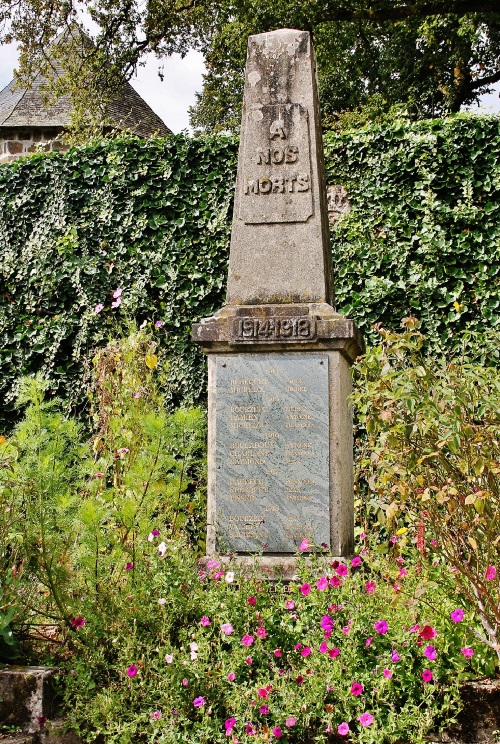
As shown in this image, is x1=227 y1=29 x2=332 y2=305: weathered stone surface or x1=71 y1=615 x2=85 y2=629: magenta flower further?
x1=227 y1=29 x2=332 y2=305: weathered stone surface

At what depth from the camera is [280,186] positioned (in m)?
4.68

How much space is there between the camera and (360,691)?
2998 mm

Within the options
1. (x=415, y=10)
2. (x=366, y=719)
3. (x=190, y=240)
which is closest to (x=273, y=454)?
(x=366, y=719)

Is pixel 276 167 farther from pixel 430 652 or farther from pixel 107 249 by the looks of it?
pixel 107 249

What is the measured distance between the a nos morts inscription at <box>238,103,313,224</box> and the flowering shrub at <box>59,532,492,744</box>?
1970 mm

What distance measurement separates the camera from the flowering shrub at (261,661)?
3.06 metres

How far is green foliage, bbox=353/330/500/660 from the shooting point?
346 centimetres

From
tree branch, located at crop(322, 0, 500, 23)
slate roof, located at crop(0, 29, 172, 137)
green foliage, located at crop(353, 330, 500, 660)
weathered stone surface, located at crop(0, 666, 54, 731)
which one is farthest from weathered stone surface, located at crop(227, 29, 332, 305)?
slate roof, located at crop(0, 29, 172, 137)

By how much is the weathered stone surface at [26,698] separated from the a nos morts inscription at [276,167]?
2596 millimetres

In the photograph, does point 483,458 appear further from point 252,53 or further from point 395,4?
point 395,4

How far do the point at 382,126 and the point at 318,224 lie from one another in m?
3.01

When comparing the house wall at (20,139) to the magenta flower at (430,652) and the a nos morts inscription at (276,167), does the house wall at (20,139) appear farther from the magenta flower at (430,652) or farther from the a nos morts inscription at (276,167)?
the magenta flower at (430,652)

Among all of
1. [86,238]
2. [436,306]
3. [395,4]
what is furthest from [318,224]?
[395,4]

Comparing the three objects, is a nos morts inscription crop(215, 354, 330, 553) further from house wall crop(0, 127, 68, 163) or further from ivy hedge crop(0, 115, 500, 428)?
house wall crop(0, 127, 68, 163)
